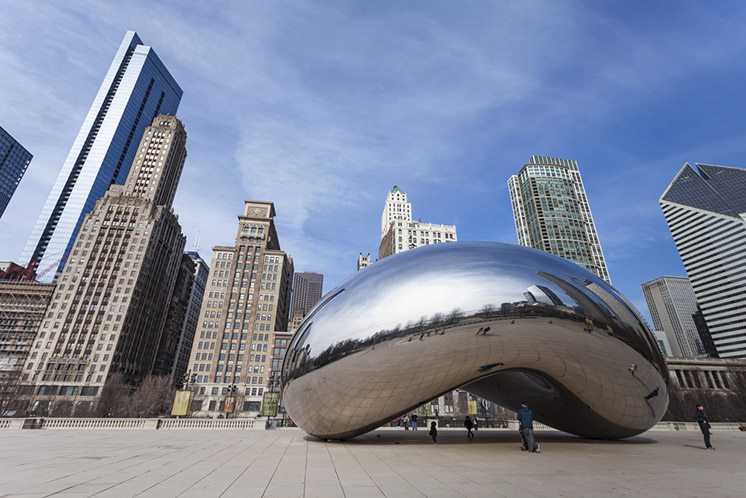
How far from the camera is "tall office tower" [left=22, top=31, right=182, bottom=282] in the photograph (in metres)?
144

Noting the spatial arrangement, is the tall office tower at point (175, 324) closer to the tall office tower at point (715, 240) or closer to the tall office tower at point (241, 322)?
the tall office tower at point (241, 322)

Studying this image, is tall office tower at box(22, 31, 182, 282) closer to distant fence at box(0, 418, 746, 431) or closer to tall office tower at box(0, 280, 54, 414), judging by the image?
tall office tower at box(0, 280, 54, 414)

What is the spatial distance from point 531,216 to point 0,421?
140 metres

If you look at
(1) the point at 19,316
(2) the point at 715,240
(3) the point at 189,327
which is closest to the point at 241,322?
(1) the point at 19,316

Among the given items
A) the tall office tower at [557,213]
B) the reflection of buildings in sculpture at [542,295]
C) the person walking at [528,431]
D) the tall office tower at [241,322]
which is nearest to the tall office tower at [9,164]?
the tall office tower at [241,322]

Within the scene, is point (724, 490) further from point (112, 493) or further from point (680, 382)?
point (680, 382)

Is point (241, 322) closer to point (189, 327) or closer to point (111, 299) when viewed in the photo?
point (111, 299)

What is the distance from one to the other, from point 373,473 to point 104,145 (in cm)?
19613

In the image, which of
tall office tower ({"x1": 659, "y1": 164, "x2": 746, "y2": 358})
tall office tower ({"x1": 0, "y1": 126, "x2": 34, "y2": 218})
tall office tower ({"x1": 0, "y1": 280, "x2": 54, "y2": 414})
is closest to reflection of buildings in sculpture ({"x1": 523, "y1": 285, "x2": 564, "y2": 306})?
tall office tower ({"x1": 0, "y1": 280, "x2": 54, "y2": 414})

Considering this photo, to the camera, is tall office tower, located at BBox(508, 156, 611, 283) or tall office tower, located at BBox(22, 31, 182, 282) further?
tall office tower, located at BBox(22, 31, 182, 282)

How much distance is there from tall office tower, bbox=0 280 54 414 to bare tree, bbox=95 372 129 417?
2733 cm

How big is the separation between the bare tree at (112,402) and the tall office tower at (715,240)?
174 m

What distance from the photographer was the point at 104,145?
511ft

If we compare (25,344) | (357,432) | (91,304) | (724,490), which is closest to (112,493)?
(357,432)
